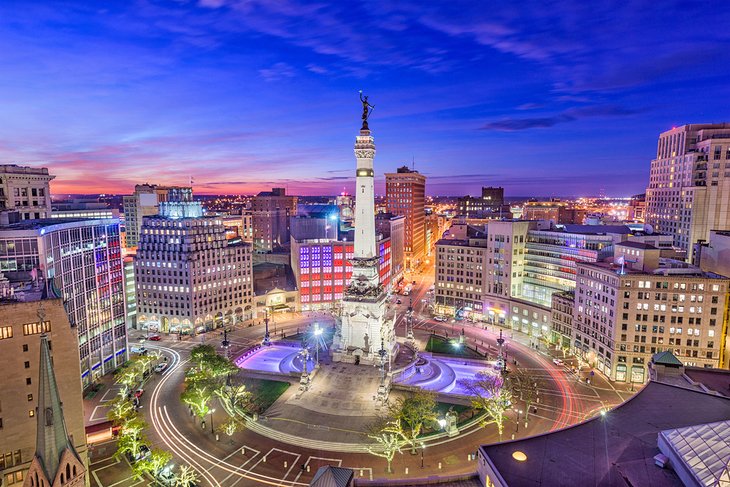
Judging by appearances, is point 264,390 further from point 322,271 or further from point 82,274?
point 322,271

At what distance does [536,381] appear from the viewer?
83250 millimetres

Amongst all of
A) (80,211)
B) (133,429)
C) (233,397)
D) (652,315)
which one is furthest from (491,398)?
(80,211)

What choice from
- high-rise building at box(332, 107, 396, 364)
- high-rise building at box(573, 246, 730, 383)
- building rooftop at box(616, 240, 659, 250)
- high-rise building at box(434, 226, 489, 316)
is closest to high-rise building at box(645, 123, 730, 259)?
building rooftop at box(616, 240, 659, 250)

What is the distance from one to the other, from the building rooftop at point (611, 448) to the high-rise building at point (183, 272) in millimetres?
92939

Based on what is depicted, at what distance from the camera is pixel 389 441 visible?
57594 millimetres

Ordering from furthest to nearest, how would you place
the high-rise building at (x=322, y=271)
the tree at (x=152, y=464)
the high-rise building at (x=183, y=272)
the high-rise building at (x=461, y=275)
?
the high-rise building at (x=322, y=271), the high-rise building at (x=461, y=275), the high-rise building at (x=183, y=272), the tree at (x=152, y=464)

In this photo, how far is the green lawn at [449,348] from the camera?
97.6 meters

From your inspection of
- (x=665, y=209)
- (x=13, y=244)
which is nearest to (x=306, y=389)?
(x=13, y=244)

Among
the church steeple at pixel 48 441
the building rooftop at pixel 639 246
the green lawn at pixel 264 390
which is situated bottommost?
the green lawn at pixel 264 390

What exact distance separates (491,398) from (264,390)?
41.2 meters

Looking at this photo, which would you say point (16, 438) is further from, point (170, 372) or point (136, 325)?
point (136, 325)

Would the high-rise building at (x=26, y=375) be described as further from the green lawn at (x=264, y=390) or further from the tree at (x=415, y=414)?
the tree at (x=415, y=414)

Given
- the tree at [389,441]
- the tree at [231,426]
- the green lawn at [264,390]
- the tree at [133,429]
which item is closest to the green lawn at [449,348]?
the green lawn at [264,390]

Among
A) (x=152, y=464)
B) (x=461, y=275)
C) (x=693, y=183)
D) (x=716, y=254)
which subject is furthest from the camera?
(x=461, y=275)
